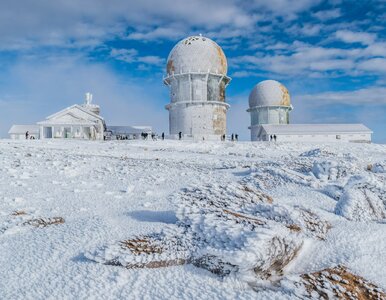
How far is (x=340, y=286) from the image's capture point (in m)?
3.82

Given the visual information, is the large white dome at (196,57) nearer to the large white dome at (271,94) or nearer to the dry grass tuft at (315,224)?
the large white dome at (271,94)

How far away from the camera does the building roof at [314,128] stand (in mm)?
48781

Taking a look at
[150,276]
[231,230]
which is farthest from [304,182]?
[150,276]

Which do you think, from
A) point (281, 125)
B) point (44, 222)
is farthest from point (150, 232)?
point (281, 125)

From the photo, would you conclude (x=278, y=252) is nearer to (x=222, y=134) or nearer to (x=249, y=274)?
(x=249, y=274)

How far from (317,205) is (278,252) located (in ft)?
10.3

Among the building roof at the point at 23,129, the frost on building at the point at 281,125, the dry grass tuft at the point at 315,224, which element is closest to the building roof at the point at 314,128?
the frost on building at the point at 281,125

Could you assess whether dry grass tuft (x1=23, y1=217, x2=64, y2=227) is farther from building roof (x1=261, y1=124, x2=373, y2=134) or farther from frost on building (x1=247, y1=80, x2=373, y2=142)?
building roof (x1=261, y1=124, x2=373, y2=134)

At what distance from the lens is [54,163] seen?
11.1 m

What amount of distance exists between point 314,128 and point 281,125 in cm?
467

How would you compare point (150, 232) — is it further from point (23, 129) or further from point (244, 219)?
point (23, 129)

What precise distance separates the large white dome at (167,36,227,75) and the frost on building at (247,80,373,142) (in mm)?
12170

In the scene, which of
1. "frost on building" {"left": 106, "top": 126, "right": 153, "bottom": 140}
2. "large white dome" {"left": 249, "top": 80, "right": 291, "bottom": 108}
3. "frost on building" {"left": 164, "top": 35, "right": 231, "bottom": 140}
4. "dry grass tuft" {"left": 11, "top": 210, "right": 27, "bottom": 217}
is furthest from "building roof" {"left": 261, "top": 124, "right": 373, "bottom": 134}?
"dry grass tuft" {"left": 11, "top": 210, "right": 27, "bottom": 217}

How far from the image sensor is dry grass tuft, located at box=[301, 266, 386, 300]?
375 cm
